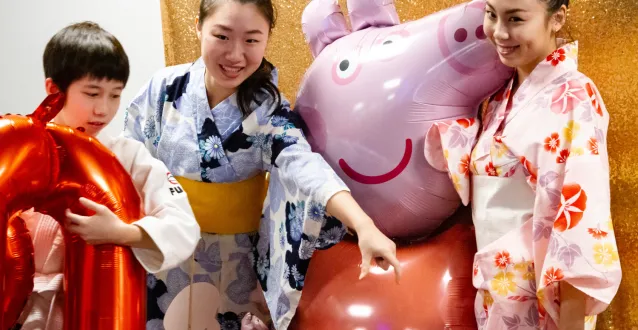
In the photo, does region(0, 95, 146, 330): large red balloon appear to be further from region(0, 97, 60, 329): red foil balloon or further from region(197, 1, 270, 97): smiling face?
region(197, 1, 270, 97): smiling face

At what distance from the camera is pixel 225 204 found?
51.1 inches

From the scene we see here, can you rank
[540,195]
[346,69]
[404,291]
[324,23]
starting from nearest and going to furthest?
1. [540,195]
2. [404,291]
3. [346,69]
4. [324,23]

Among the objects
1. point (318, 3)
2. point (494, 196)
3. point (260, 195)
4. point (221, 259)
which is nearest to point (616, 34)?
point (494, 196)

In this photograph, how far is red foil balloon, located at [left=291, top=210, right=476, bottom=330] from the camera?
1117 millimetres

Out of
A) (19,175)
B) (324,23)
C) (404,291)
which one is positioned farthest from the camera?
(324,23)

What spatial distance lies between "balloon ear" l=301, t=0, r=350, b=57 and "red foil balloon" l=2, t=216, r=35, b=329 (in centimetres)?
72

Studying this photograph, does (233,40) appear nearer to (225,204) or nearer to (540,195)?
(225,204)

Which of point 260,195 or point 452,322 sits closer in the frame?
point 452,322

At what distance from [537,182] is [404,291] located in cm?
32

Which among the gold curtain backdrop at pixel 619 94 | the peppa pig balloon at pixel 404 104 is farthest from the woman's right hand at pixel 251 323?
the gold curtain backdrop at pixel 619 94

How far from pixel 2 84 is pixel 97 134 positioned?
1.56 m

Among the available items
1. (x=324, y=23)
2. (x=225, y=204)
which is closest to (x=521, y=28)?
(x=324, y=23)

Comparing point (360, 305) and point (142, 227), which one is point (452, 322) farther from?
point (142, 227)

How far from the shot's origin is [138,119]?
1359 millimetres
